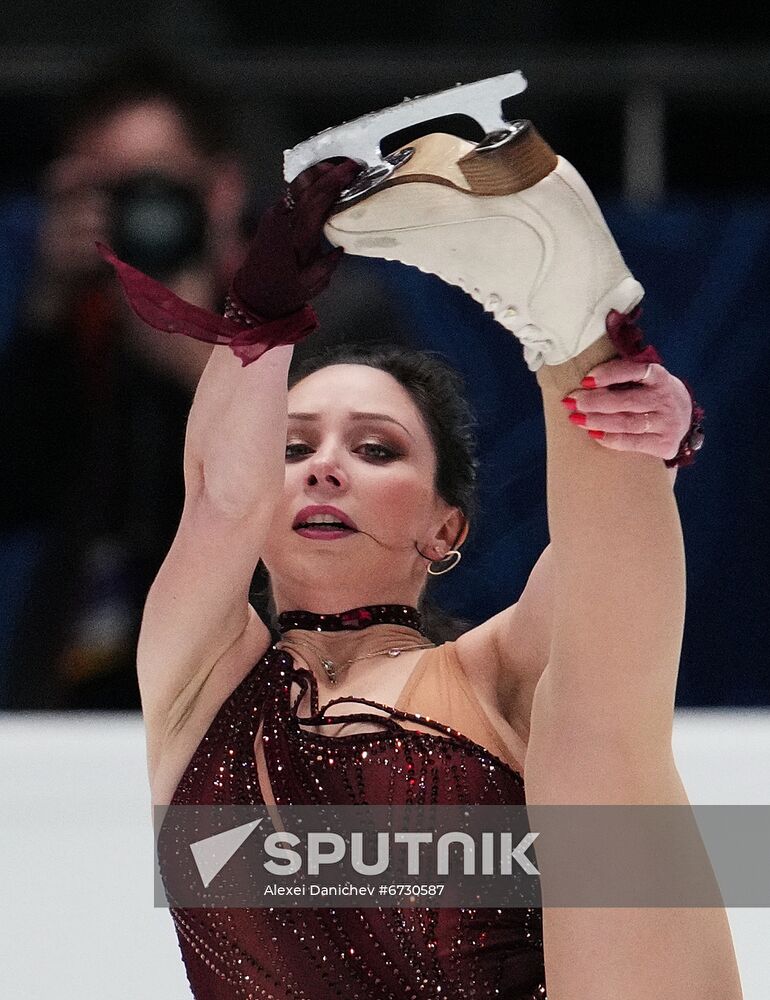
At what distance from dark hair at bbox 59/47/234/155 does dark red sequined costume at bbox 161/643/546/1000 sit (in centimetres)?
122

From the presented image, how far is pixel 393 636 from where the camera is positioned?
51.4 inches

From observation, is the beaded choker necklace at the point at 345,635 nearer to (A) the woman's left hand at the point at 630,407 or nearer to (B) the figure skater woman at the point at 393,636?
(B) the figure skater woman at the point at 393,636

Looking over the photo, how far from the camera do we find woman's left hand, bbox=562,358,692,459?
99 centimetres

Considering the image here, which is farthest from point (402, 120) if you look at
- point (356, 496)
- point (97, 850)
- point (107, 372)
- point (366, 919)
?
point (107, 372)

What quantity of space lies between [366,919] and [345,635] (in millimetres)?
245

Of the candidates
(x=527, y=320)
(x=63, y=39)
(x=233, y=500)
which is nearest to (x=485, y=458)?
(x=233, y=500)

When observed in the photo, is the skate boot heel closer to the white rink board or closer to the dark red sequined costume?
the dark red sequined costume

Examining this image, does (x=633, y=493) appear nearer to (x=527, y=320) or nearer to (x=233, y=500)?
(x=527, y=320)

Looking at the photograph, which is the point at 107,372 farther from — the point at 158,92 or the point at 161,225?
the point at 158,92

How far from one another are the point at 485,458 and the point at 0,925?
0.92 m

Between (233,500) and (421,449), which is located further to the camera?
(421,449)

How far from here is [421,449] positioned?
1.34 m

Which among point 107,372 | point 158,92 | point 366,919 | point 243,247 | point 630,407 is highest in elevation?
point 158,92

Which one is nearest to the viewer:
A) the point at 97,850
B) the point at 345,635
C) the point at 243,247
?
the point at 345,635
